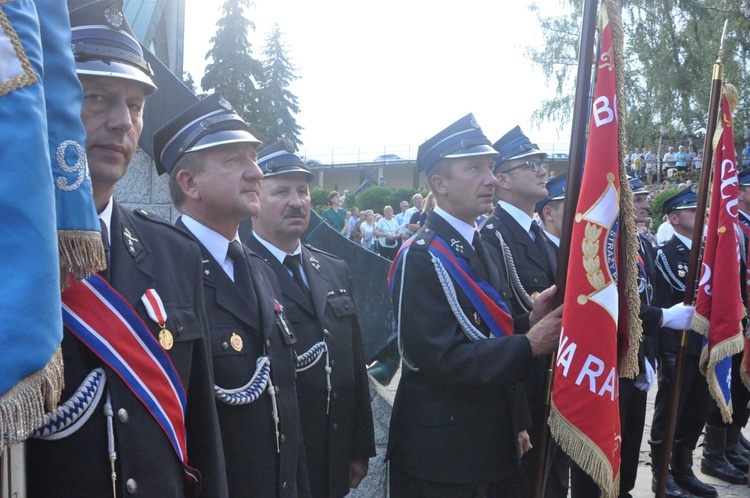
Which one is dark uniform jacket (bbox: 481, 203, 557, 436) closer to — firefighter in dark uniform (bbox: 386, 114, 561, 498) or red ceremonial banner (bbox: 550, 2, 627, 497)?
firefighter in dark uniform (bbox: 386, 114, 561, 498)

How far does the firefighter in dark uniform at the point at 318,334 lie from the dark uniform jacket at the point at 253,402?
1.51 ft

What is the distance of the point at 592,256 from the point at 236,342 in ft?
5.41

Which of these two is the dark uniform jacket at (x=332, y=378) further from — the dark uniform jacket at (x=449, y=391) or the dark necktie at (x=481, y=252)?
the dark necktie at (x=481, y=252)

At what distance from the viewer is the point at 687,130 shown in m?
27.7

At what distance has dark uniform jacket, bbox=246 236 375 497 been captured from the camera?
3.02 meters

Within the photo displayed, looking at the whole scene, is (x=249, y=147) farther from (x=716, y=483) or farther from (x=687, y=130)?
(x=687, y=130)

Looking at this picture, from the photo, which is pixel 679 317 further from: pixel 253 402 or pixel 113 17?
pixel 113 17

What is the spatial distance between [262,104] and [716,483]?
118 feet

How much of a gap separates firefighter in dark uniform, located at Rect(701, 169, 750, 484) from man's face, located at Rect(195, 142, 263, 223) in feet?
15.7

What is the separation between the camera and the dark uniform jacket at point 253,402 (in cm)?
231

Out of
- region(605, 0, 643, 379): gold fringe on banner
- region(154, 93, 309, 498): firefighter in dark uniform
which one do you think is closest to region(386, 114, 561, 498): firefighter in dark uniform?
region(605, 0, 643, 379): gold fringe on banner

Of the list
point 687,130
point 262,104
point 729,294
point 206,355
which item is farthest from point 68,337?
point 262,104

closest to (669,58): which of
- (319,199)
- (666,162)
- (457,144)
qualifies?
(666,162)

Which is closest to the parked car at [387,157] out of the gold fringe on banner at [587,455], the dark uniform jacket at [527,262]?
the dark uniform jacket at [527,262]
